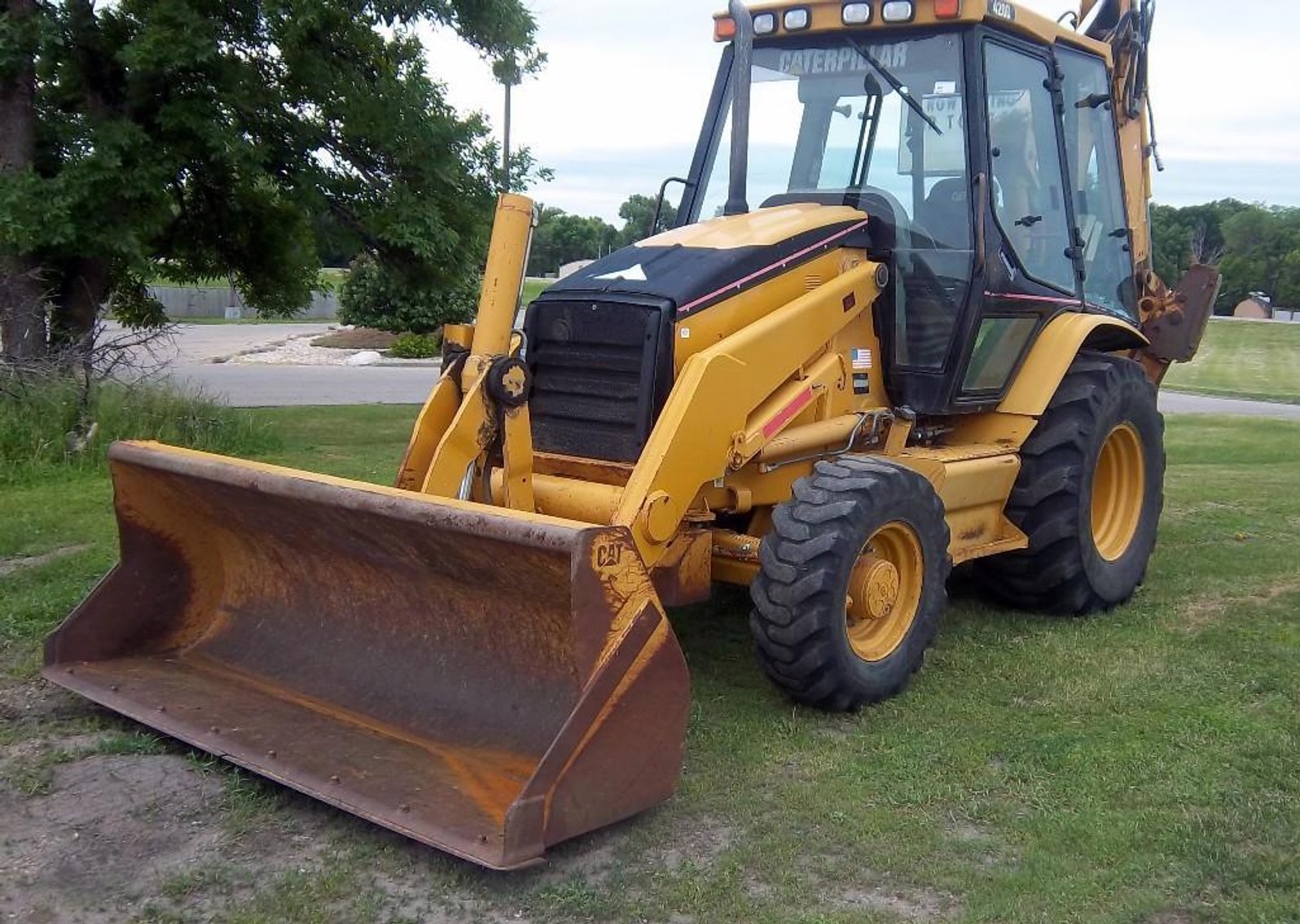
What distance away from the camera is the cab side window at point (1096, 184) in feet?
23.0

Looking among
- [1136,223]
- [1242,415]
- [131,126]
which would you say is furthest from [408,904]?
[1242,415]

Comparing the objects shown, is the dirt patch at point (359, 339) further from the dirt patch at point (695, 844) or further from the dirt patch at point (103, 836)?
the dirt patch at point (695, 844)

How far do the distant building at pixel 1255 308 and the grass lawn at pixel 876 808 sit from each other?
217 ft

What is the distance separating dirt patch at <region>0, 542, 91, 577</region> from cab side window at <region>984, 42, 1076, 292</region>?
5395mm

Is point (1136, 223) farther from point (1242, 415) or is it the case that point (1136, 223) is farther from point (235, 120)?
point (1242, 415)

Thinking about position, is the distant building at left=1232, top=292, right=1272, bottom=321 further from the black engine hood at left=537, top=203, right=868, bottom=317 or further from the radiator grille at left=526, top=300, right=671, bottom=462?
the radiator grille at left=526, top=300, right=671, bottom=462

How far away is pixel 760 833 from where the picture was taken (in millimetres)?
4156

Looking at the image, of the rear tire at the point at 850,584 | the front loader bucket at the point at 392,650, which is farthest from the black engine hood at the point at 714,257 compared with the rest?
the front loader bucket at the point at 392,650

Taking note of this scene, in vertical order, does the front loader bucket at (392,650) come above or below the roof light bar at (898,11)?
below

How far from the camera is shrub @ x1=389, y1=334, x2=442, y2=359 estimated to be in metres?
28.0

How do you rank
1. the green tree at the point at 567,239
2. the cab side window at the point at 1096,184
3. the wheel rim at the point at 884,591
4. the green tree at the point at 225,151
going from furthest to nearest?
1. the green tree at the point at 567,239
2. the green tree at the point at 225,151
3. the cab side window at the point at 1096,184
4. the wheel rim at the point at 884,591

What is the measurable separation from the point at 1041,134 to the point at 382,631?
4151mm

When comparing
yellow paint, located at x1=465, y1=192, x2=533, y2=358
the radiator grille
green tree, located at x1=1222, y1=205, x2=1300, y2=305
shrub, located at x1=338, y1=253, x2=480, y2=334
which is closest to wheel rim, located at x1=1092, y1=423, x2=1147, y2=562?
the radiator grille

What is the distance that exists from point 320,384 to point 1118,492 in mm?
15827
